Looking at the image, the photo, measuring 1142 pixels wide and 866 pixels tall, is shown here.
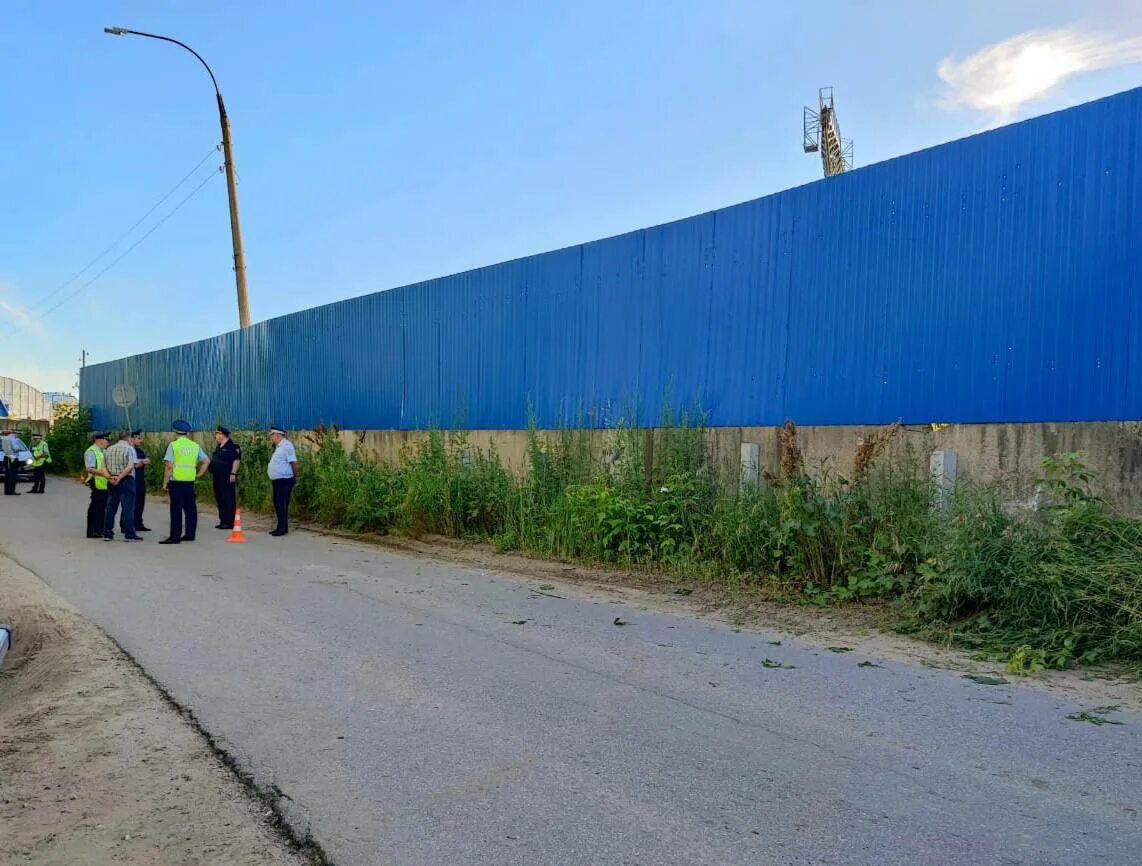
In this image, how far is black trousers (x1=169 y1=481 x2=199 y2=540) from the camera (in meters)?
12.5

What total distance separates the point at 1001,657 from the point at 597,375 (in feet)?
23.4

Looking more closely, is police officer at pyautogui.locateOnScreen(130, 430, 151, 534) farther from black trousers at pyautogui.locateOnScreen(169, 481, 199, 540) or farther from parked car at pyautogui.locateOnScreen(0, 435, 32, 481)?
parked car at pyautogui.locateOnScreen(0, 435, 32, 481)

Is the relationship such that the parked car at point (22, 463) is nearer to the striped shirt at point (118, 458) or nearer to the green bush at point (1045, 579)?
the striped shirt at point (118, 458)

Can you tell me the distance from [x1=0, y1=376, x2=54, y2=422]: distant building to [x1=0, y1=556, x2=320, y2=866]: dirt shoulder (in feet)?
282

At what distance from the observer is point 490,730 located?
4.45 metres

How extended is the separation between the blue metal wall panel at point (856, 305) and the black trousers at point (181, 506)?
14.4 feet

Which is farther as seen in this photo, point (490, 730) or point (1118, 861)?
point (490, 730)

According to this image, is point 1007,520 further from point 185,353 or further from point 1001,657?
point 185,353

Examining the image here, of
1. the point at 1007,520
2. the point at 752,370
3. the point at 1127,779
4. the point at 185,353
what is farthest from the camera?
the point at 185,353

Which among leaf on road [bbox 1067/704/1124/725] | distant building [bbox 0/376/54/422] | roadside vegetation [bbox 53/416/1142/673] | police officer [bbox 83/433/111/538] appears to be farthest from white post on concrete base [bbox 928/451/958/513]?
distant building [bbox 0/376/54/422]

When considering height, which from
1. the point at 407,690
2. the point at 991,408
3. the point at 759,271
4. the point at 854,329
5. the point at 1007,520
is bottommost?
the point at 407,690

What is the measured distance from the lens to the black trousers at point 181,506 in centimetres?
1246

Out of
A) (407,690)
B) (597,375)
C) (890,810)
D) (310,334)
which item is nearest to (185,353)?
(310,334)

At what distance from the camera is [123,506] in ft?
42.1
